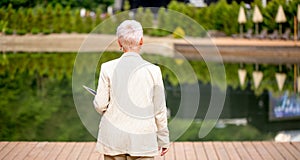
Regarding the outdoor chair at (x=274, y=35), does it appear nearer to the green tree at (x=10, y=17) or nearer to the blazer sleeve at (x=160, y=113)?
the green tree at (x=10, y=17)

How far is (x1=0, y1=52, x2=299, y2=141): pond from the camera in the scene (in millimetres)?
6035

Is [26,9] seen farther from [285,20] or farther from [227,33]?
[285,20]

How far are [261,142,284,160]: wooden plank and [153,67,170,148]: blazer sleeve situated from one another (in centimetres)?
183

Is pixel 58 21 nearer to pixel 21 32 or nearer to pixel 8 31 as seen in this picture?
pixel 21 32

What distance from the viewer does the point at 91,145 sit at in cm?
449

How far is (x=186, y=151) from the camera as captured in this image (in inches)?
169

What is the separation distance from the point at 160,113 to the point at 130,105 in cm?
11

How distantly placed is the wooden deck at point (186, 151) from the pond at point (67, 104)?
0.54 metres

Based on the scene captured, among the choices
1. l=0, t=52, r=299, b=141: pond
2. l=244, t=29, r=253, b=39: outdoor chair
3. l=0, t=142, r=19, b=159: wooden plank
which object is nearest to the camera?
l=0, t=142, r=19, b=159: wooden plank

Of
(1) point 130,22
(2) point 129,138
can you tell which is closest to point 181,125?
(2) point 129,138

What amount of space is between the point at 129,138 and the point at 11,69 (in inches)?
400

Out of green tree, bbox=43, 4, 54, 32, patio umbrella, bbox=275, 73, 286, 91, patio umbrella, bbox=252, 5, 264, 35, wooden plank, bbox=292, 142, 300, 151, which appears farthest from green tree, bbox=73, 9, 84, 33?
wooden plank, bbox=292, 142, 300, 151

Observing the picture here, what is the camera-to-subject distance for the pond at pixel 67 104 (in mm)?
6035

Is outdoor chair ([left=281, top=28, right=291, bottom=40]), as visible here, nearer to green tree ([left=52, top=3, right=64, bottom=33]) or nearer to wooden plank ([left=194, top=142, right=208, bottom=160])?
green tree ([left=52, top=3, right=64, bottom=33])
